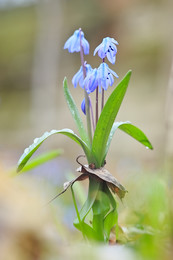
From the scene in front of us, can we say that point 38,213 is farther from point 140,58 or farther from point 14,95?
point 14,95

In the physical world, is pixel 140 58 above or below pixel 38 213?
below

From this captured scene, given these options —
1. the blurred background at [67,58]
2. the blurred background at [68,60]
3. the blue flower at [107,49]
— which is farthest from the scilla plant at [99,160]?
the blurred background at [67,58]

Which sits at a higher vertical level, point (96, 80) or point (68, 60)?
point (96, 80)

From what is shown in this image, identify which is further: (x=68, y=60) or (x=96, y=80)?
(x=68, y=60)

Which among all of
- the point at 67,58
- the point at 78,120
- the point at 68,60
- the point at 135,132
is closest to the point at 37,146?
the point at 78,120

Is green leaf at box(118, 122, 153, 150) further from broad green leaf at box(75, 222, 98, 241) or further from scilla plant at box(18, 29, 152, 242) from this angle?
broad green leaf at box(75, 222, 98, 241)

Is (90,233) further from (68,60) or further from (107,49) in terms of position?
(68,60)

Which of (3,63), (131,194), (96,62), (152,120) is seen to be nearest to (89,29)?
(96,62)

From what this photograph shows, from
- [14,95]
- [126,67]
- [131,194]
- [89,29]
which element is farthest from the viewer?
[14,95]

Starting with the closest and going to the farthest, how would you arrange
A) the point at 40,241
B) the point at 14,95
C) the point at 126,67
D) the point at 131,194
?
the point at 40,241, the point at 131,194, the point at 126,67, the point at 14,95
